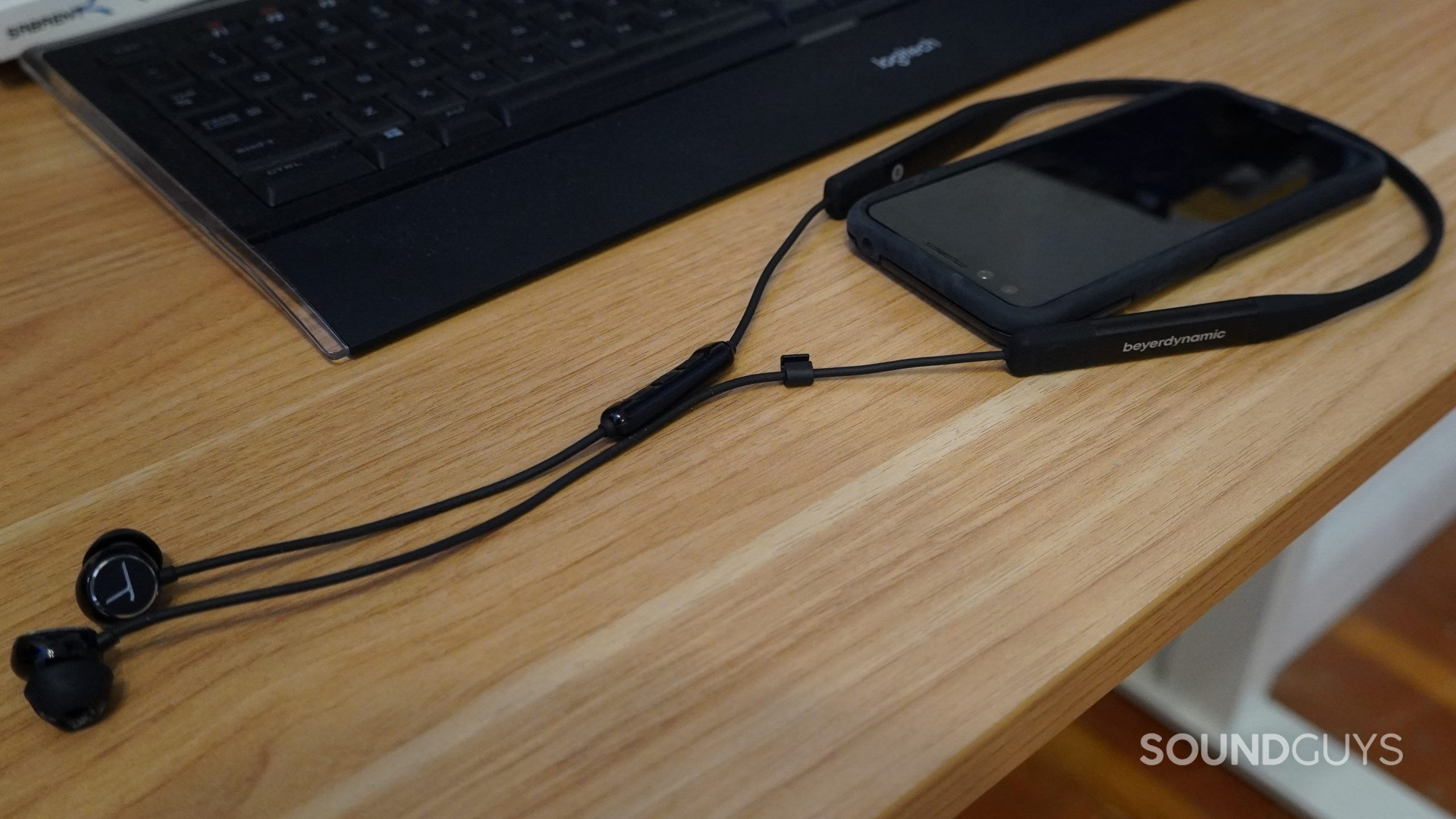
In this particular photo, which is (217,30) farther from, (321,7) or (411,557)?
(411,557)

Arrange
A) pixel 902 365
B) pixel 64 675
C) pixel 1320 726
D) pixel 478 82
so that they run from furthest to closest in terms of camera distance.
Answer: pixel 1320 726
pixel 478 82
pixel 902 365
pixel 64 675

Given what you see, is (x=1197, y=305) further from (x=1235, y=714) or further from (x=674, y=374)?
(x=1235, y=714)

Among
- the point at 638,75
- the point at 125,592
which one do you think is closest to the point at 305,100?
the point at 638,75

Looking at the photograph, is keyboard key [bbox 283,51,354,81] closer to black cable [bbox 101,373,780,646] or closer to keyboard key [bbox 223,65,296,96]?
keyboard key [bbox 223,65,296,96]

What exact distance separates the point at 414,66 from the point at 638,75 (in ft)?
0.31

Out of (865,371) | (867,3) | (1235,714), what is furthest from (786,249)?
(1235,714)

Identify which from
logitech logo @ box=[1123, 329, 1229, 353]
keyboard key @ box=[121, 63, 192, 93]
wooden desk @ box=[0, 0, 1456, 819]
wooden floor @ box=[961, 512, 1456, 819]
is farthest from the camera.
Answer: wooden floor @ box=[961, 512, 1456, 819]

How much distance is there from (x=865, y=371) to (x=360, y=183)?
0.21 meters

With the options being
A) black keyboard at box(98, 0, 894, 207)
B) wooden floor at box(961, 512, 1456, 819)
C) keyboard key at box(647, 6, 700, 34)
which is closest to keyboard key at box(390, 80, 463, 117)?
black keyboard at box(98, 0, 894, 207)

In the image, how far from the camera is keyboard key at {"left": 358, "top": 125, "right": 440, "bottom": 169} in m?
0.42

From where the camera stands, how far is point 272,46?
479 mm

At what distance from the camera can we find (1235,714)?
80cm

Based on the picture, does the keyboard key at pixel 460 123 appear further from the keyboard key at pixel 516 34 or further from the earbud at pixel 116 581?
the earbud at pixel 116 581

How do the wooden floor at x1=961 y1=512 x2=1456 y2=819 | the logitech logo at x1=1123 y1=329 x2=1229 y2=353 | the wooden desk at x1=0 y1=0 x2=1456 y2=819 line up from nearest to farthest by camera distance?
1. the wooden desk at x1=0 y1=0 x2=1456 y2=819
2. the logitech logo at x1=1123 y1=329 x2=1229 y2=353
3. the wooden floor at x1=961 y1=512 x2=1456 y2=819
